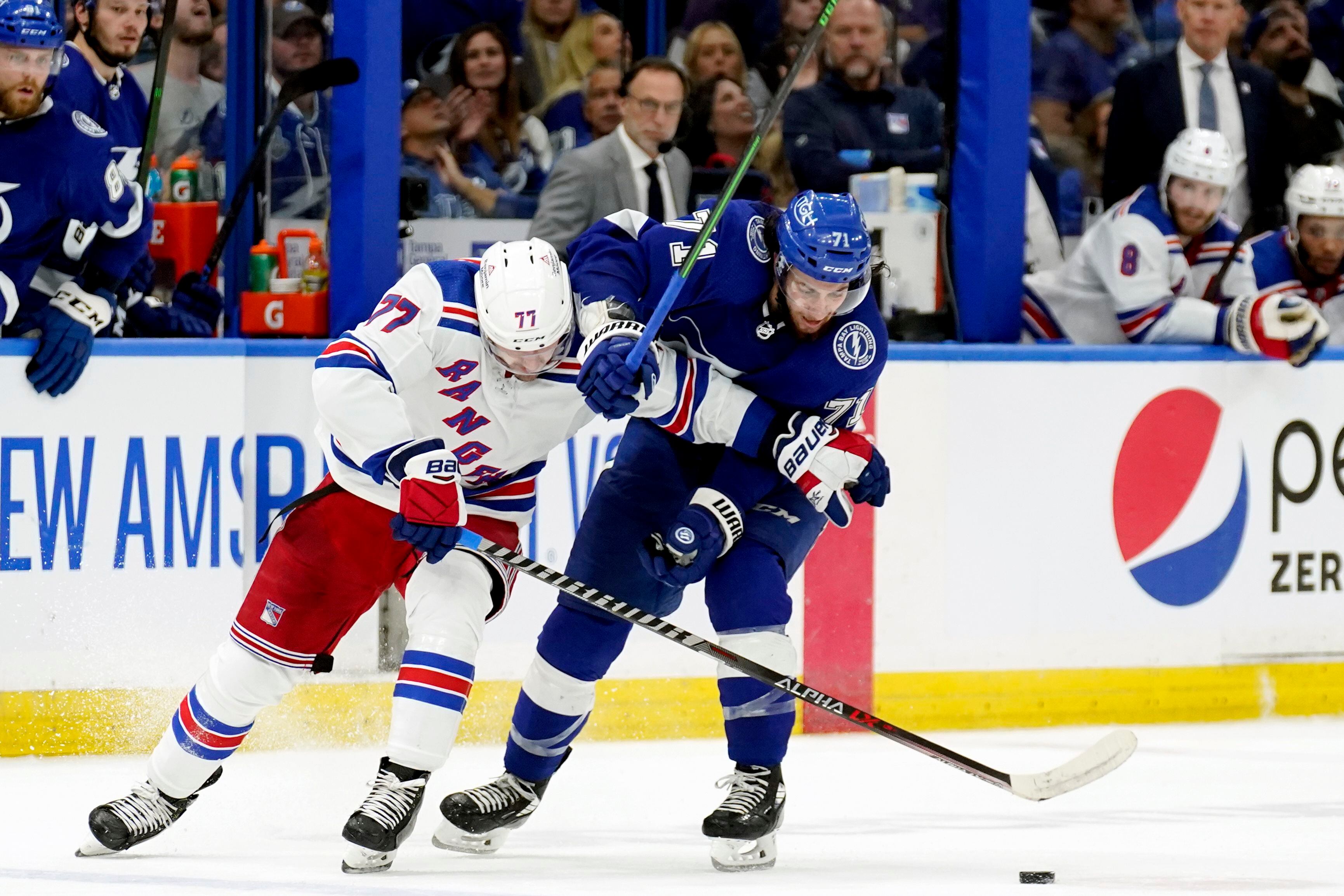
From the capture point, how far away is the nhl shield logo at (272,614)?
3.32 metres

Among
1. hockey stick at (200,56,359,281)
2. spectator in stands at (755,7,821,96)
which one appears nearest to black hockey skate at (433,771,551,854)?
hockey stick at (200,56,359,281)

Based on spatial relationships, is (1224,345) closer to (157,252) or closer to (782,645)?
(782,645)

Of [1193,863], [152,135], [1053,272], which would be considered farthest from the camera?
[1053,272]

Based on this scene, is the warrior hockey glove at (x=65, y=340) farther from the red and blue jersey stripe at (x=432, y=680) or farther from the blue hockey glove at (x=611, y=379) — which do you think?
the blue hockey glove at (x=611, y=379)

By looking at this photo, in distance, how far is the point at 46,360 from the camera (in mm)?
4289

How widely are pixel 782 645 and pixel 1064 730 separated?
6.07ft

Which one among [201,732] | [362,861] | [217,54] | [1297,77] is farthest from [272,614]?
[1297,77]

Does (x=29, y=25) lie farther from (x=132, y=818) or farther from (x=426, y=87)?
(x=132, y=818)

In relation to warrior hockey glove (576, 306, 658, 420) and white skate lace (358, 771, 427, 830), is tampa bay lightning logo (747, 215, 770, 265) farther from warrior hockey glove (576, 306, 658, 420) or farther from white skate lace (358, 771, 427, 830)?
white skate lace (358, 771, 427, 830)

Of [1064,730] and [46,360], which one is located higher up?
[46,360]

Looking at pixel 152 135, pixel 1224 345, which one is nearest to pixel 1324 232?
pixel 1224 345

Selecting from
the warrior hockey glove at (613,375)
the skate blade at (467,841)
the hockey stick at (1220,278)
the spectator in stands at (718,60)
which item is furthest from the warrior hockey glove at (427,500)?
the hockey stick at (1220,278)

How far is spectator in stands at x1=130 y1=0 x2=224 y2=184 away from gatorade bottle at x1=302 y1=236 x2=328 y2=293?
0.73m

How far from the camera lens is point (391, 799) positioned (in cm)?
317
